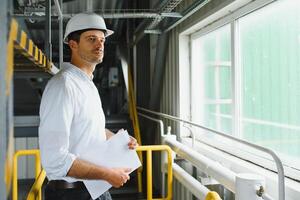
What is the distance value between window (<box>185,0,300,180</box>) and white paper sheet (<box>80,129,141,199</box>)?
1.02 m

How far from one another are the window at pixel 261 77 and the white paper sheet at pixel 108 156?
102cm

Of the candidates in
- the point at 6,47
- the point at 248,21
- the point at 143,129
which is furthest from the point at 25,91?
the point at 6,47

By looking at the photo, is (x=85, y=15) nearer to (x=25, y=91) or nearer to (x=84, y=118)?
(x=84, y=118)

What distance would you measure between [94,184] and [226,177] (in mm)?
817

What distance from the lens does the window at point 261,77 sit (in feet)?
6.69

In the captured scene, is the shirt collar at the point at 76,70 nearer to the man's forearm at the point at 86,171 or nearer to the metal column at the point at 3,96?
the man's forearm at the point at 86,171

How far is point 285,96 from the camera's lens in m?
Answer: 2.12

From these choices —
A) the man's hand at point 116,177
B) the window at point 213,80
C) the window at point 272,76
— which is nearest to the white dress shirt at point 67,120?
the man's hand at point 116,177

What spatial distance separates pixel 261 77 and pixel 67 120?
1.56 meters

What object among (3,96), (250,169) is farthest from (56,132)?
(250,169)

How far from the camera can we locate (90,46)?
1.73 meters

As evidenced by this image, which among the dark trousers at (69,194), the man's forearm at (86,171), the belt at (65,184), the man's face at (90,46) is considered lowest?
the dark trousers at (69,194)

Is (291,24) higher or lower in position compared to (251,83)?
higher

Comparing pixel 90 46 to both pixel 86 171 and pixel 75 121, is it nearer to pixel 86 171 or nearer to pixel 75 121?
pixel 75 121
